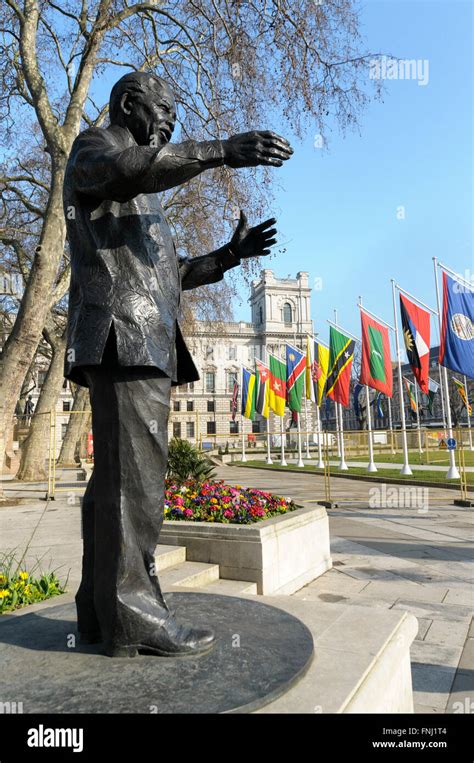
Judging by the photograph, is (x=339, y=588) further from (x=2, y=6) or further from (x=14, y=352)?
(x=2, y=6)

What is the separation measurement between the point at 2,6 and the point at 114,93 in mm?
14355

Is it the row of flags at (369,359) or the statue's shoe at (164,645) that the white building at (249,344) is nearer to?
the row of flags at (369,359)

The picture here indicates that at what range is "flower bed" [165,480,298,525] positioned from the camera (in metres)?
5.88

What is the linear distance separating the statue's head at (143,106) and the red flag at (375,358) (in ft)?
55.0

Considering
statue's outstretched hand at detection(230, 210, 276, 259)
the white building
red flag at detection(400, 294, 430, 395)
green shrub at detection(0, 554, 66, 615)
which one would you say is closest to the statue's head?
statue's outstretched hand at detection(230, 210, 276, 259)

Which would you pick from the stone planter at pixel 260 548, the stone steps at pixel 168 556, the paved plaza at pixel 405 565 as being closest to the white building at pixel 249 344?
the paved plaza at pixel 405 565

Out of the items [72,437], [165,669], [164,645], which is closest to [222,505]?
[164,645]

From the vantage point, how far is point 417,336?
16.0 metres

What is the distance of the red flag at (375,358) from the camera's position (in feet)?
60.8

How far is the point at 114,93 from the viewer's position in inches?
99.3

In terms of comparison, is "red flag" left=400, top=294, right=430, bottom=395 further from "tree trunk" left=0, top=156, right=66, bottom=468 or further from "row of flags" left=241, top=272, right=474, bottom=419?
"tree trunk" left=0, top=156, right=66, bottom=468

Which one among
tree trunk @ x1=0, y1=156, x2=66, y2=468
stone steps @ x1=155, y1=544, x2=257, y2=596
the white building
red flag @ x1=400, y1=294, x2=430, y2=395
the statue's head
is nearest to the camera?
the statue's head

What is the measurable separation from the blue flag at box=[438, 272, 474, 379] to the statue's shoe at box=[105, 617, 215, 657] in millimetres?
11375

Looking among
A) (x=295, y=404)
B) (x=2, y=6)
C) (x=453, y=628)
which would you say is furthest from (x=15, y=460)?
(x=453, y=628)
